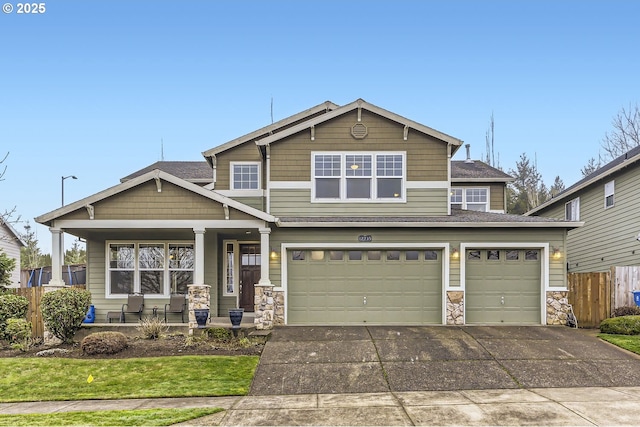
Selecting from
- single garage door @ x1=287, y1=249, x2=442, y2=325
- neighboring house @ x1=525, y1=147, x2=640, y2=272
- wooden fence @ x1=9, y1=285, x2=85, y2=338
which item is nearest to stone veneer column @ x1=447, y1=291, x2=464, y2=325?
single garage door @ x1=287, y1=249, x2=442, y2=325

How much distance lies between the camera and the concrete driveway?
845 centimetres

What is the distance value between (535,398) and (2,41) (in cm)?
1918

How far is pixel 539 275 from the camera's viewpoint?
43.6 ft

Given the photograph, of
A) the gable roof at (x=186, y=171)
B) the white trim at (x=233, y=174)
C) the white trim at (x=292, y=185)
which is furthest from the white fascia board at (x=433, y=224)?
the gable roof at (x=186, y=171)

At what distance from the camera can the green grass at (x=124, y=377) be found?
8.06 m

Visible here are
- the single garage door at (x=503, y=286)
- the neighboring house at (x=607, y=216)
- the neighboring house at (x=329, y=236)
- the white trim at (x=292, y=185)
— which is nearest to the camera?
the neighboring house at (x=329, y=236)

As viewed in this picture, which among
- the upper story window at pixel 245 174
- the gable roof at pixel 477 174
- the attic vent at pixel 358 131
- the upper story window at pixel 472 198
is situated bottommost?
the upper story window at pixel 472 198

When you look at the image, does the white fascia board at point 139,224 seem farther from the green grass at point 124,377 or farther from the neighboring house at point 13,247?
the neighboring house at point 13,247

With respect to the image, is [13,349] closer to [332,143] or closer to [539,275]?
[332,143]

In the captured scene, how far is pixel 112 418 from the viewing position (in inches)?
253

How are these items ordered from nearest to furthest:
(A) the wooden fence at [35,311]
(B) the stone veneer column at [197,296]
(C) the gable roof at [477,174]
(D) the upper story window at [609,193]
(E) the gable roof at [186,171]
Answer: (B) the stone veneer column at [197,296] → (A) the wooden fence at [35,311] → (D) the upper story window at [609,193] → (E) the gable roof at [186,171] → (C) the gable roof at [477,174]

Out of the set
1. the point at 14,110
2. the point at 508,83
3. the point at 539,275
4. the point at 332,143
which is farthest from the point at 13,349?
the point at 508,83

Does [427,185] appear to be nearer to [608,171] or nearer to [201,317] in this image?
[608,171]

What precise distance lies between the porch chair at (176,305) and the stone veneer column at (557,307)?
10727 millimetres
